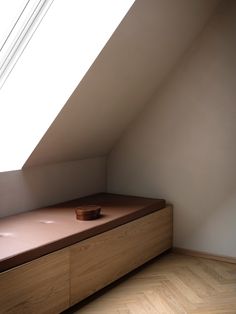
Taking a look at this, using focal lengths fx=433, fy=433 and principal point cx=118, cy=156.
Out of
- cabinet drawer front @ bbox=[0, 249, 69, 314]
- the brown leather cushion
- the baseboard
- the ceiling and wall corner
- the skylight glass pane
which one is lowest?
the baseboard

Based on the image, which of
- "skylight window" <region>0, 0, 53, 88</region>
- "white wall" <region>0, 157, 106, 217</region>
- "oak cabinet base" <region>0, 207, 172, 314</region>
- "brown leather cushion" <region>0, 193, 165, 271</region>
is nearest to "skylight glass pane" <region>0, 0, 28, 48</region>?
"skylight window" <region>0, 0, 53, 88</region>

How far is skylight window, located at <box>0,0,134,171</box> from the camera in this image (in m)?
2.81

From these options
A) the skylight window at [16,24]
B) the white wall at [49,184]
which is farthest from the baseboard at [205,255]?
the skylight window at [16,24]

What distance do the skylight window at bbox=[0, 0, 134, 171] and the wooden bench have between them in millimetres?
629

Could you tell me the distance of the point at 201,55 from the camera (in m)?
3.83

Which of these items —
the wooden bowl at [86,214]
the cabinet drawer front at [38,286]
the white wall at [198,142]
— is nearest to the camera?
the cabinet drawer front at [38,286]

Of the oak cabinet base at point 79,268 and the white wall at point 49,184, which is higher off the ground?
the white wall at point 49,184

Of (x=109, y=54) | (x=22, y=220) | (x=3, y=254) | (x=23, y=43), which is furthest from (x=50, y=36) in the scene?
(x=3, y=254)

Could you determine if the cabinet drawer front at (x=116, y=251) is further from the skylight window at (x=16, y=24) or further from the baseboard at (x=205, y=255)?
the skylight window at (x=16, y=24)

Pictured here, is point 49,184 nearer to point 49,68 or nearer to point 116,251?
point 116,251

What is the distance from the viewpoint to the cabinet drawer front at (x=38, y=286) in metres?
2.31

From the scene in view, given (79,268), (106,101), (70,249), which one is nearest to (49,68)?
(106,101)

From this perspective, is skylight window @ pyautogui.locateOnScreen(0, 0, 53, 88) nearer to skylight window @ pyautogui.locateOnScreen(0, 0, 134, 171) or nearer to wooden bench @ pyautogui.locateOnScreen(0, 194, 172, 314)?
skylight window @ pyautogui.locateOnScreen(0, 0, 134, 171)

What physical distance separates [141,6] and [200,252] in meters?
2.26
